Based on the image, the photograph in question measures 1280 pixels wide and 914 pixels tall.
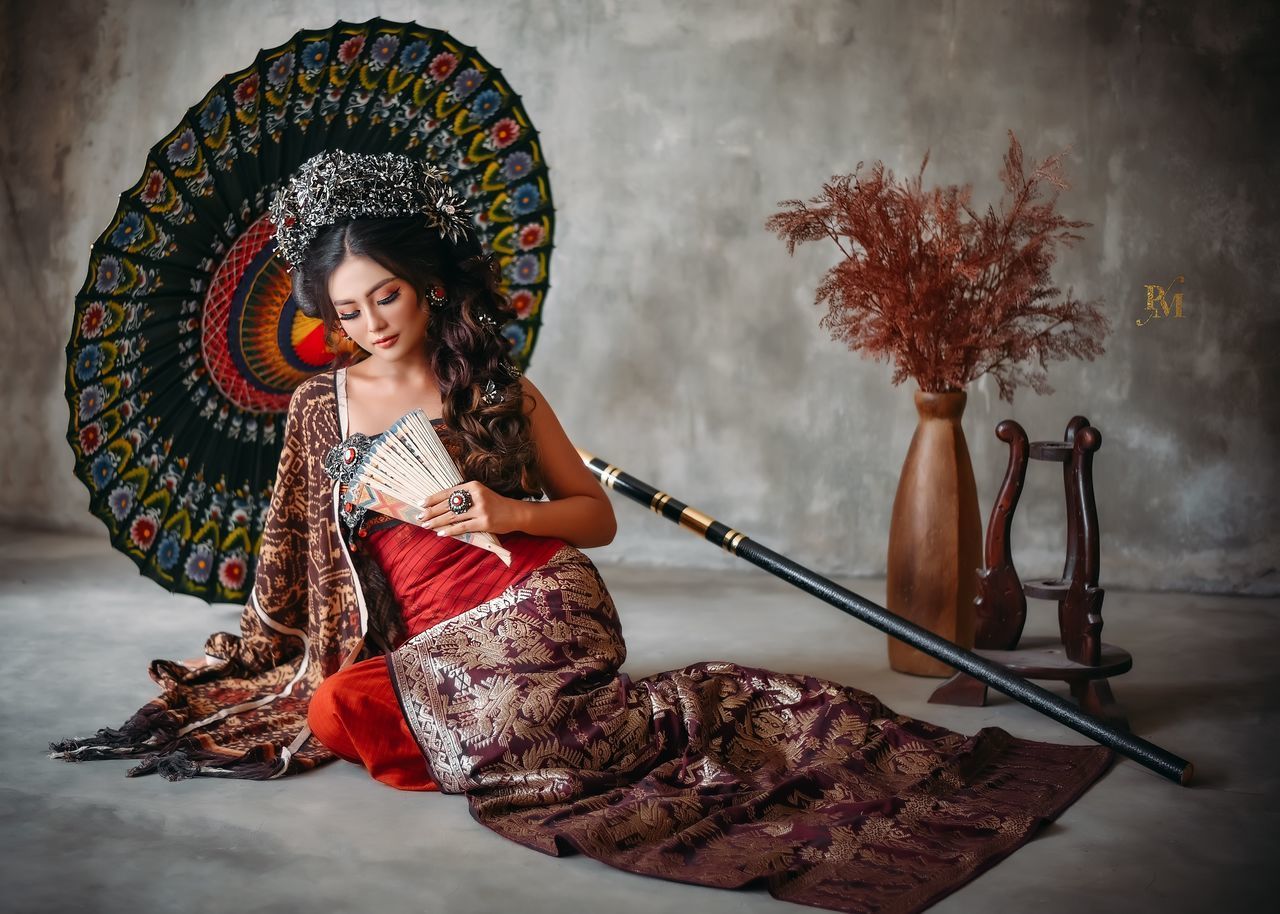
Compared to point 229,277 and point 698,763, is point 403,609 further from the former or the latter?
point 229,277

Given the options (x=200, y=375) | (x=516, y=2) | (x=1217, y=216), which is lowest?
(x=200, y=375)

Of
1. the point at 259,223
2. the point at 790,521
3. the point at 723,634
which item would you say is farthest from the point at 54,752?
the point at 790,521

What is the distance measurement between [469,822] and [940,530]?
4.84ft

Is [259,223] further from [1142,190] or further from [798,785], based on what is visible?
[1142,190]

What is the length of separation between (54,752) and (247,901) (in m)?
0.91

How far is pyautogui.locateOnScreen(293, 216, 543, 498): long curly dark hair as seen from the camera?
253cm

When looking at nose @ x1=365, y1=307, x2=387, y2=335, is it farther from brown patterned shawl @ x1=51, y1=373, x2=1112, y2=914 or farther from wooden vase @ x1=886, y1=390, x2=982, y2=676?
wooden vase @ x1=886, y1=390, x2=982, y2=676

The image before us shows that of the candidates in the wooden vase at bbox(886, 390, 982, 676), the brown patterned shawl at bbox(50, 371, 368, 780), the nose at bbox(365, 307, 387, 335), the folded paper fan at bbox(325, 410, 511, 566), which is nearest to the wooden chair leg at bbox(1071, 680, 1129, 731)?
the wooden vase at bbox(886, 390, 982, 676)

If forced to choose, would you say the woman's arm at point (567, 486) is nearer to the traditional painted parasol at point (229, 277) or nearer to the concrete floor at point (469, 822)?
the traditional painted parasol at point (229, 277)

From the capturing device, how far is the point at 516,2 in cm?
478

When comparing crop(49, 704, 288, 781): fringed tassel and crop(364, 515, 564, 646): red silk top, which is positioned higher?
crop(364, 515, 564, 646): red silk top

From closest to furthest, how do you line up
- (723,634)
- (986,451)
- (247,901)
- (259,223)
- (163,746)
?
(247,901), (163,746), (259,223), (723,634), (986,451)

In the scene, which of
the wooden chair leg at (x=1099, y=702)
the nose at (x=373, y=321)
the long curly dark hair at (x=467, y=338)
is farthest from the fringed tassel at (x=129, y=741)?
the wooden chair leg at (x=1099, y=702)

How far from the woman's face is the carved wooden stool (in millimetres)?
1398
